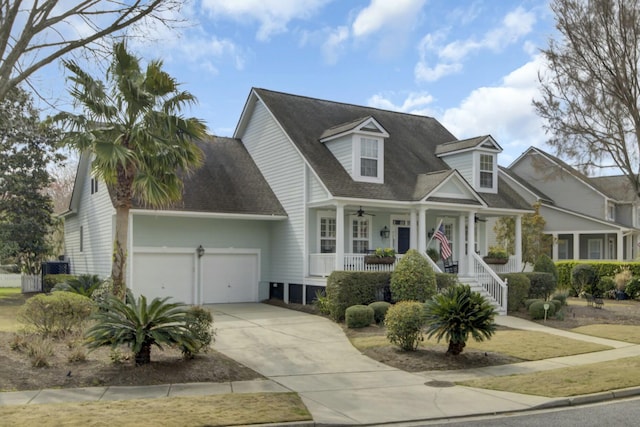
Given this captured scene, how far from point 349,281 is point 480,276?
6.27 m

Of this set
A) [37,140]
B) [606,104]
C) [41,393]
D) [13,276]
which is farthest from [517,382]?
[13,276]

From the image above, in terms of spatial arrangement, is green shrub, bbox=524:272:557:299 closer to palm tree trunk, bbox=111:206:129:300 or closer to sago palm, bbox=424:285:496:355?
sago palm, bbox=424:285:496:355

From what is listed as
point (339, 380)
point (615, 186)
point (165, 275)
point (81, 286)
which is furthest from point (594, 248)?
point (339, 380)

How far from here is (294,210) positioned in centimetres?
2242

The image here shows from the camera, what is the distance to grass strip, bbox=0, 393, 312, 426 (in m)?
7.59

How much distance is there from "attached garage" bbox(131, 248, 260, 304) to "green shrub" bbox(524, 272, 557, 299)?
1073 centimetres

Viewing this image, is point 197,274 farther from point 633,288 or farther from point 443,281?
point 633,288

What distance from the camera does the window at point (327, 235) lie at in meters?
22.5

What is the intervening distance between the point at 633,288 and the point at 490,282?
952 cm

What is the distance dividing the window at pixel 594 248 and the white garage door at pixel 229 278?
2610 cm

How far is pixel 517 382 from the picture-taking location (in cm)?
1077

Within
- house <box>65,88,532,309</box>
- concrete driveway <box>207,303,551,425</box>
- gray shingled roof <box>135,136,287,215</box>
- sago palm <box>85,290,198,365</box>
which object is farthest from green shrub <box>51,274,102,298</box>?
sago palm <box>85,290,198,365</box>

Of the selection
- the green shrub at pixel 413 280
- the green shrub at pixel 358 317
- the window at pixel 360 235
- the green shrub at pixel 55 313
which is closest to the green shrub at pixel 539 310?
Result: the green shrub at pixel 413 280

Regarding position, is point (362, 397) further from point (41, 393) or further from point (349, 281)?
point (349, 281)
